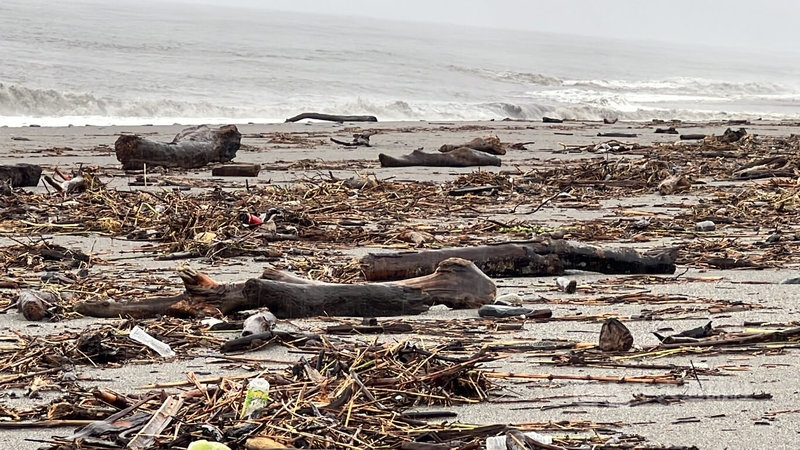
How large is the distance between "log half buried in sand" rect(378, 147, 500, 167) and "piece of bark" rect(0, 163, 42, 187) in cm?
398

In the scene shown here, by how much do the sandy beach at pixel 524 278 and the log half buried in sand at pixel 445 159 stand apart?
208 millimetres

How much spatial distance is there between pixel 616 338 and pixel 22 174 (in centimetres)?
704

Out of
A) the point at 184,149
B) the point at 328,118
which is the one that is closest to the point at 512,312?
the point at 184,149

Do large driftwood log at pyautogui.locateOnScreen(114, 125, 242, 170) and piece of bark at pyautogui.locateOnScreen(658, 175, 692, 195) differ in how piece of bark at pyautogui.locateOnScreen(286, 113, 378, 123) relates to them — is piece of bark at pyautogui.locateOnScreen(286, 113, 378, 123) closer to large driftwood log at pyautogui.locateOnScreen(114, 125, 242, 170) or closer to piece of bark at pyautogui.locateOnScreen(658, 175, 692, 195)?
large driftwood log at pyautogui.locateOnScreen(114, 125, 242, 170)

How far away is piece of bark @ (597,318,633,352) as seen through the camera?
11.1 ft

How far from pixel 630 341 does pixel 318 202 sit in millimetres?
4693

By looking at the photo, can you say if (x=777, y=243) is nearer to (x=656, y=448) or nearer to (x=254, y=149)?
(x=656, y=448)

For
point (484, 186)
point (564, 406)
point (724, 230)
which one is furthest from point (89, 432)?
point (484, 186)

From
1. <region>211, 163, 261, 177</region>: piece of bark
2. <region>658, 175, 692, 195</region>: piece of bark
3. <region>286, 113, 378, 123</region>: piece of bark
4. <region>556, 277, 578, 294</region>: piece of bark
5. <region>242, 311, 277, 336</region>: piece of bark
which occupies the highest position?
<region>242, 311, 277, 336</region>: piece of bark

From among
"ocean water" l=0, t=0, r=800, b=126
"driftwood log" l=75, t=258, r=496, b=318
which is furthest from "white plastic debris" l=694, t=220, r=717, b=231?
"ocean water" l=0, t=0, r=800, b=126

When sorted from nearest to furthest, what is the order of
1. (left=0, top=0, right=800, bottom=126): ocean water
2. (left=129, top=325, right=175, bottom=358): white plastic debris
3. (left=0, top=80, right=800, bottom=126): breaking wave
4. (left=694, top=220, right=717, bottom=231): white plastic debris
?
(left=129, top=325, right=175, bottom=358): white plastic debris < (left=694, top=220, right=717, bottom=231): white plastic debris < (left=0, top=80, right=800, bottom=126): breaking wave < (left=0, top=0, right=800, bottom=126): ocean water

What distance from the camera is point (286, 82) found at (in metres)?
Result: 33.9

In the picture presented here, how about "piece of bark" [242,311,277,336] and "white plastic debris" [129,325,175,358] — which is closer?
"white plastic debris" [129,325,175,358]

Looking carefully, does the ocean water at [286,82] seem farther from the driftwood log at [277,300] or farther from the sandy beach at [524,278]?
the driftwood log at [277,300]
